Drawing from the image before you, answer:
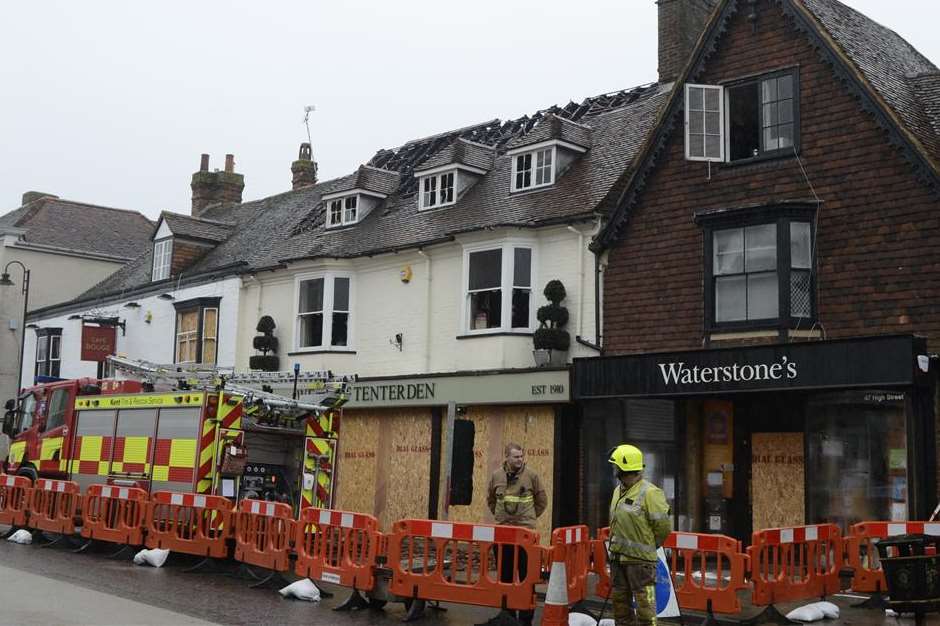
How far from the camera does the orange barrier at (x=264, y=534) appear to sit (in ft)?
42.2

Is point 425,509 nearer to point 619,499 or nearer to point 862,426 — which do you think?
point 862,426

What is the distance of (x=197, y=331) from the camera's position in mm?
28422

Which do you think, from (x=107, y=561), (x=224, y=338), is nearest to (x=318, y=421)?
(x=107, y=561)

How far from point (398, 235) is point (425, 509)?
6.46 metres

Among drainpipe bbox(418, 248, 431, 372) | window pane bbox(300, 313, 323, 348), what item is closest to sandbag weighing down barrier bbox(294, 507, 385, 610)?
drainpipe bbox(418, 248, 431, 372)

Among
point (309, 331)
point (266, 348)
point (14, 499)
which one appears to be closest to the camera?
point (14, 499)

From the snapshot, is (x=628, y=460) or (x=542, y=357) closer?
(x=628, y=460)

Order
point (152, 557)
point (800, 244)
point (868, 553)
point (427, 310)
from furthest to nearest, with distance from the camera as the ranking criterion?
point (427, 310) → point (800, 244) → point (152, 557) → point (868, 553)

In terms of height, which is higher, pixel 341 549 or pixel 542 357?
pixel 542 357

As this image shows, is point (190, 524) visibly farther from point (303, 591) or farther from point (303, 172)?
point (303, 172)

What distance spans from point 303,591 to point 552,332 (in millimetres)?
→ 8548

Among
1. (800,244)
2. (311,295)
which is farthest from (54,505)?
(800,244)

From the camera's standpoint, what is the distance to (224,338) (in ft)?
90.4

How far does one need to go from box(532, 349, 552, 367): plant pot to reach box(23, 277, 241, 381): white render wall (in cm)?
1016
